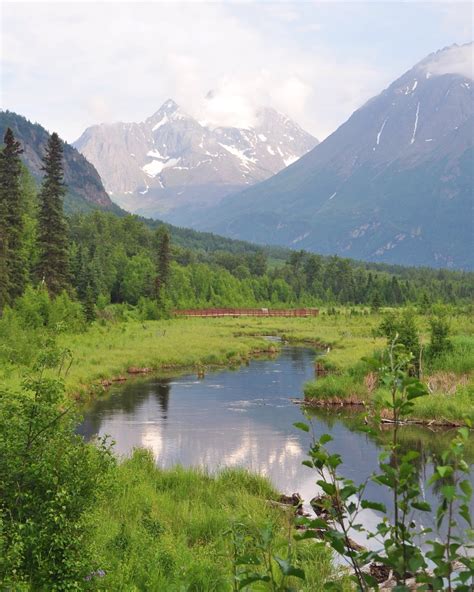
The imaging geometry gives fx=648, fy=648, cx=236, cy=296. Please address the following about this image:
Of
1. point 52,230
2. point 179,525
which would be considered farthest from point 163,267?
point 179,525

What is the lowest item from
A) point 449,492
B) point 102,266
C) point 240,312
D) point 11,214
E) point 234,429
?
point 234,429

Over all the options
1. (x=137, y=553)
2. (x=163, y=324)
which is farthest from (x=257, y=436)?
(x=163, y=324)

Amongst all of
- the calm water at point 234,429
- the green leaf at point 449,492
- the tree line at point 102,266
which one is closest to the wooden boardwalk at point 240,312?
the tree line at point 102,266

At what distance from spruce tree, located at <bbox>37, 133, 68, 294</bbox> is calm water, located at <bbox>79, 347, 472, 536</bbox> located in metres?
29.6

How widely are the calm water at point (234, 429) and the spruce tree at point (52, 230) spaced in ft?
97.0

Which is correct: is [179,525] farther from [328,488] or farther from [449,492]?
[449,492]

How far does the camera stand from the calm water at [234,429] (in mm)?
26609

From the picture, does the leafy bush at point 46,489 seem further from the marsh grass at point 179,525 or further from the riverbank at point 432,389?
the riverbank at point 432,389

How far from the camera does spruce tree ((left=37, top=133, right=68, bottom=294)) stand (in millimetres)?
74625

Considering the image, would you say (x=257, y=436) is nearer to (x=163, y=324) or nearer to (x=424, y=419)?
(x=424, y=419)

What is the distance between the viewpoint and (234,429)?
33.7 metres

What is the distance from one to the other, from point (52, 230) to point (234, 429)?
159 feet

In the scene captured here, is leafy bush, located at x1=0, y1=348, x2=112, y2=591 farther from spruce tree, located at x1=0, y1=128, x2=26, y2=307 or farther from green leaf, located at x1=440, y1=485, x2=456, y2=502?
spruce tree, located at x1=0, y1=128, x2=26, y2=307

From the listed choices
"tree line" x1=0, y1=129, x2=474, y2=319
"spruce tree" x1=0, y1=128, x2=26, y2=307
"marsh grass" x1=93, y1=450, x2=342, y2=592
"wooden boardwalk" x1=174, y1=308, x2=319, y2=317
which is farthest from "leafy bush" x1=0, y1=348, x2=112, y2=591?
"wooden boardwalk" x1=174, y1=308, x2=319, y2=317
